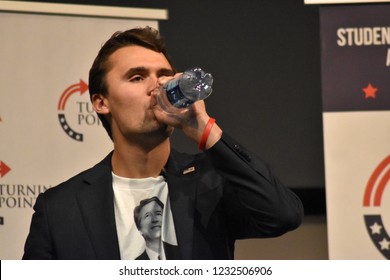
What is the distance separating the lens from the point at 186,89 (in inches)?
102

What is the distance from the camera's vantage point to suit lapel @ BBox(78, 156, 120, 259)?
112 inches

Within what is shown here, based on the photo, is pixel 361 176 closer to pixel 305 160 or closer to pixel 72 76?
pixel 305 160

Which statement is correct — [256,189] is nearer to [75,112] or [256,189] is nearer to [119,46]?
[119,46]

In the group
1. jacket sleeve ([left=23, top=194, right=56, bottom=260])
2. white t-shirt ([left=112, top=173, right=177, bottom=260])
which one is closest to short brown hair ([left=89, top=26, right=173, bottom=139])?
white t-shirt ([left=112, top=173, right=177, bottom=260])

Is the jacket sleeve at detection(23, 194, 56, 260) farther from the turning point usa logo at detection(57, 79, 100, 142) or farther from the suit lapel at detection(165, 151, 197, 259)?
the turning point usa logo at detection(57, 79, 100, 142)

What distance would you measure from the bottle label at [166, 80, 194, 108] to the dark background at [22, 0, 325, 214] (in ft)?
4.22

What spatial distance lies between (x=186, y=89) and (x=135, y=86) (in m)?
0.39

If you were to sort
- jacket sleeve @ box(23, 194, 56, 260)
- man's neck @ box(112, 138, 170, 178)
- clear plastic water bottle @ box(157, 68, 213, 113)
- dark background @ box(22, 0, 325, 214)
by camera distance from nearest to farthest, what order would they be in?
clear plastic water bottle @ box(157, 68, 213, 113)
jacket sleeve @ box(23, 194, 56, 260)
man's neck @ box(112, 138, 170, 178)
dark background @ box(22, 0, 325, 214)

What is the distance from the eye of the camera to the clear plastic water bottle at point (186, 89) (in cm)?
260

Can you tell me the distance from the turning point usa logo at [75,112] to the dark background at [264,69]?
494 mm

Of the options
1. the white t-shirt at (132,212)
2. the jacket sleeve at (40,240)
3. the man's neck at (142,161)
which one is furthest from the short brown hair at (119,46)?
the jacket sleeve at (40,240)
